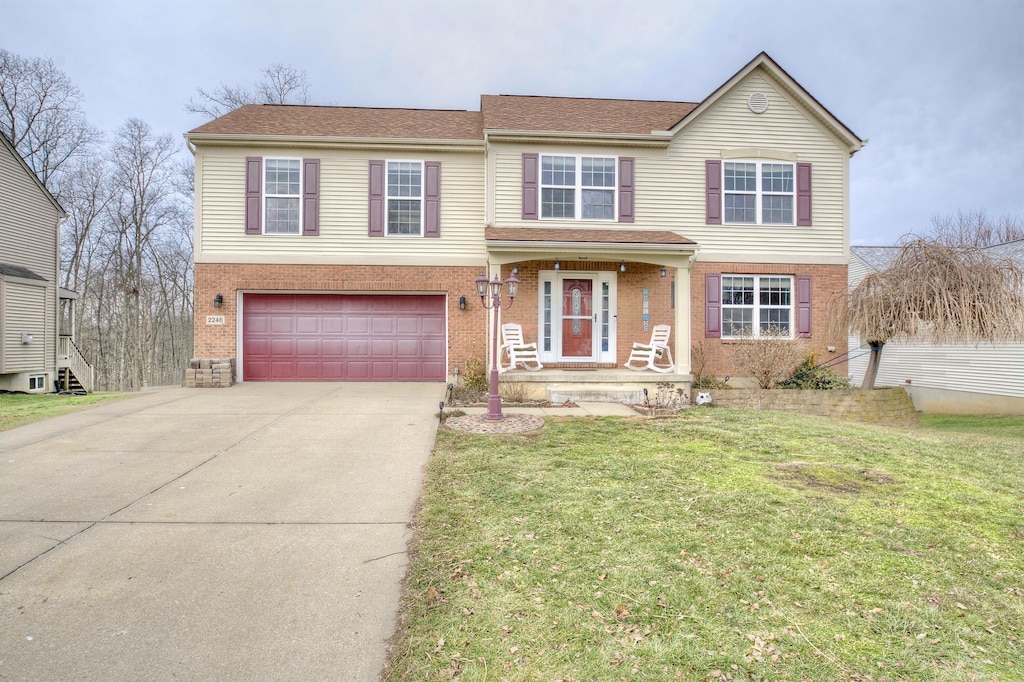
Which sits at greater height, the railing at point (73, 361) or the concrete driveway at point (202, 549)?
the railing at point (73, 361)

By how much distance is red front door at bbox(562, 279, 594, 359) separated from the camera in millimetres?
11656

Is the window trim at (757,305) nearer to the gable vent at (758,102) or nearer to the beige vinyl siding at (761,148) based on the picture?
the beige vinyl siding at (761,148)

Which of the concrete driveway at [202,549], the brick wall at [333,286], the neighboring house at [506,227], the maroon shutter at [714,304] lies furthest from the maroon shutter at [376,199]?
the maroon shutter at [714,304]

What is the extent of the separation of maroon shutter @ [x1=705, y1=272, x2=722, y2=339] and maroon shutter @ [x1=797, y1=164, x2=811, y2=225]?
2541 millimetres

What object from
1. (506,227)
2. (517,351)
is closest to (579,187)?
(506,227)

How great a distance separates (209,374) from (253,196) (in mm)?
4157

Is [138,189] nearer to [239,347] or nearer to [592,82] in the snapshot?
[239,347]

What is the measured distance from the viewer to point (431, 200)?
11.7 meters

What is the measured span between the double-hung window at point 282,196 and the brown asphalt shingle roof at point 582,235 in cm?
451

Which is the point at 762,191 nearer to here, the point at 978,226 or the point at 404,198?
the point at 404,198

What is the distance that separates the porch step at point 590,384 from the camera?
9898mm

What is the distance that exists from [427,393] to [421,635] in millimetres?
7797

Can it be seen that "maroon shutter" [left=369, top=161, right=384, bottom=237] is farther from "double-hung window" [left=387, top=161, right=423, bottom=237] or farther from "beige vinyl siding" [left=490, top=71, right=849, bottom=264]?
"beige vinyl siding" [left=490, top=71, right=849, bottom=264]

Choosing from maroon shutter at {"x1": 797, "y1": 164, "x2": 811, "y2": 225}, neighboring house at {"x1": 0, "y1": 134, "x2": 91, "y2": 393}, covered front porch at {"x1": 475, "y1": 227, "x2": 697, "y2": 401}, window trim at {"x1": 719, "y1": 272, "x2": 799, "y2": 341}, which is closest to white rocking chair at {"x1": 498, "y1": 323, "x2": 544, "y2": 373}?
covered front porch at {"x1": 475, "y1": 227, "x2": 697, "y2": 401}
